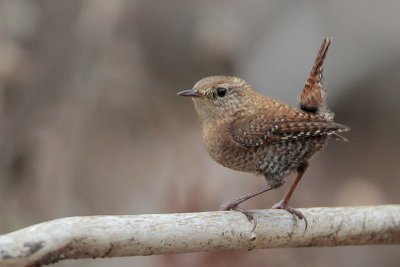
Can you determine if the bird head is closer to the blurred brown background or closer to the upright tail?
the upright tail

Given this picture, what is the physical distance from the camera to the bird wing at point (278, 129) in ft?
13.8

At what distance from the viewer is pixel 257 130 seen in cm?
425

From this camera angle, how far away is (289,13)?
8406 millimetres

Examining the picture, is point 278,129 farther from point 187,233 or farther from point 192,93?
point 187,233

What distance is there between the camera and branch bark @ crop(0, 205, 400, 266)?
123 inches

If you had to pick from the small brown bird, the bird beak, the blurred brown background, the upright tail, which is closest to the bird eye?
the small brown bird

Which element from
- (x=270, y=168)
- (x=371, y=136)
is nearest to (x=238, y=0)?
(x=371, y=136)

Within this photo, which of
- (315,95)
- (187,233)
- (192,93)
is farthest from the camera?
(315,95)

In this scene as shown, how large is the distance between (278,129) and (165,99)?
17.7ft

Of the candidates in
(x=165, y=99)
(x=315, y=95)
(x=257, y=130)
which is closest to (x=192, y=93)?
(x=257, y=130)

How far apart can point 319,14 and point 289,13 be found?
32cm

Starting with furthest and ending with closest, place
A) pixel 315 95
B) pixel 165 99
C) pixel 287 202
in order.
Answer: pixel 165 99
pixel 315 95
pixel 287 202

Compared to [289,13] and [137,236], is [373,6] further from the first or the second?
[137,236]

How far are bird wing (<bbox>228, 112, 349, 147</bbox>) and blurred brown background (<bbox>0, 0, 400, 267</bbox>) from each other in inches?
74.3
